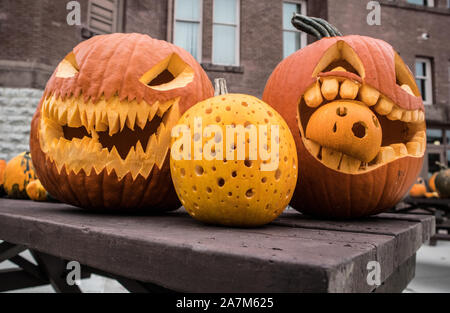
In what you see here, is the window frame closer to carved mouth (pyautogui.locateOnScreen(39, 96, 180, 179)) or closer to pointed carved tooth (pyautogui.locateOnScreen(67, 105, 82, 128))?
carved mouth (pyautogui.locateOnScreen(39, 96, 180, 179))

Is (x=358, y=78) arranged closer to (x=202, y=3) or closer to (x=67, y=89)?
(x=67, y=89)

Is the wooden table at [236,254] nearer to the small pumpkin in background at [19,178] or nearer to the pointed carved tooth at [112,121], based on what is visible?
the pointed carved tooth at [112,121]

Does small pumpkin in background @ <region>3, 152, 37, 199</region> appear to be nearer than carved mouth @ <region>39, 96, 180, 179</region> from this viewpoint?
No

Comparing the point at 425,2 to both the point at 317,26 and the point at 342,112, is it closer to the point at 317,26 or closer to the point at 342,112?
the point at 317,26

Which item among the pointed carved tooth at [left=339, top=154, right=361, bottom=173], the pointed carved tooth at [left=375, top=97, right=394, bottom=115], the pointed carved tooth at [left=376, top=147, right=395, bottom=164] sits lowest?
the pointed carved tooth at [left=339, top=154, right=361, bottom=173]

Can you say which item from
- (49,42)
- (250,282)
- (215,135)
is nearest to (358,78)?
(215,135)

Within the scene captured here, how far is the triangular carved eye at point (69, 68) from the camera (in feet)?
4.06

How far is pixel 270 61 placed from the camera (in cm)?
754

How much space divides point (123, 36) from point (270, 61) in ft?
21.6

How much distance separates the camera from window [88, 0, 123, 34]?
20.2ft

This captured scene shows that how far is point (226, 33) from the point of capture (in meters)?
7.46

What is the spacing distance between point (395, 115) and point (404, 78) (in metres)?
0.18

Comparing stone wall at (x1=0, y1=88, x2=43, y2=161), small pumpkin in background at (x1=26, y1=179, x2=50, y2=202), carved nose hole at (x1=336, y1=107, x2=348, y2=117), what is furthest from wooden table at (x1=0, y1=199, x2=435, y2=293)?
stone wall at (x1=0, y1=88, x2=43, y2=161)

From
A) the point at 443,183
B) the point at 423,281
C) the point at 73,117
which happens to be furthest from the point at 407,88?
the point at 443,183
